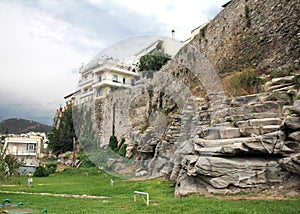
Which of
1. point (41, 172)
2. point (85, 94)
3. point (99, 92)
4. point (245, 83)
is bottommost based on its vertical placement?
point (41, 172)

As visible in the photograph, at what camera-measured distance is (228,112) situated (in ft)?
35.0

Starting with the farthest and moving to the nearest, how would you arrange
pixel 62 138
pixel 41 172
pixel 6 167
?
pixel 62 138 → pixel 41 172 → pixel 6 167

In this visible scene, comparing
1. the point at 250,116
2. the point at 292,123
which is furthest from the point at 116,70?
the point at 292,123

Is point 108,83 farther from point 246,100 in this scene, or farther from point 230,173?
point 230,173

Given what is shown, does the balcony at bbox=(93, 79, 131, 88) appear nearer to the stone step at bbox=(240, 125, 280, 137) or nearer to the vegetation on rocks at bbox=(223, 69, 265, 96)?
the vegetation on rocks at bbox=(223, 69, 265, 96)

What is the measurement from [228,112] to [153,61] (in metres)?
22.7

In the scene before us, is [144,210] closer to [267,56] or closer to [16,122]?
[267,56]

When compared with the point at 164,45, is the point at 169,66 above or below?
below

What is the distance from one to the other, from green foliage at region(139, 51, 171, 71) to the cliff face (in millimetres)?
5713

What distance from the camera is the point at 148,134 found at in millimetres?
20969

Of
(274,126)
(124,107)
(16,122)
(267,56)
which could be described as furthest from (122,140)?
(16,122)

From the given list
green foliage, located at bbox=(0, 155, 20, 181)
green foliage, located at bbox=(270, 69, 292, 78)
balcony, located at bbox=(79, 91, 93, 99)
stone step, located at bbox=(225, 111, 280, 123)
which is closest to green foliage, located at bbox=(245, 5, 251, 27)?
green foliage, located at bbox=(270, 69, 292, 78)

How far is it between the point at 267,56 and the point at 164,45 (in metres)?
22.9

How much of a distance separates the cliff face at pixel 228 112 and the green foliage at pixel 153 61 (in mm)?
5713
